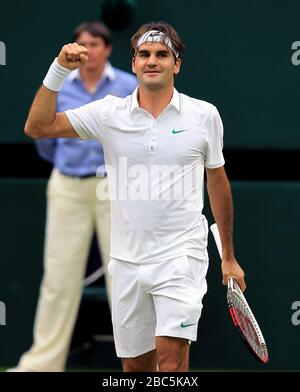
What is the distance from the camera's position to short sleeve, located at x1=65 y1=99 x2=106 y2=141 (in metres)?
4.73

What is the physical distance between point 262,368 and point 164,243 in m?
2.50

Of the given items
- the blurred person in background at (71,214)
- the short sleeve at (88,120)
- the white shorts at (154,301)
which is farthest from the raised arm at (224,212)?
the blurred person in background at (71,214)

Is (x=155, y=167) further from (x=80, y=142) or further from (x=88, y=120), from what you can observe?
(x=80, y=142)

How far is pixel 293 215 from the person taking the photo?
6.86 m

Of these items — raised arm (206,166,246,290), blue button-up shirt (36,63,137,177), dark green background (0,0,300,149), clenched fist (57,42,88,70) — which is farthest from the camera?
dark green background (0,0,300,149)

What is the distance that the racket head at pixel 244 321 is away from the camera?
463 centimetres

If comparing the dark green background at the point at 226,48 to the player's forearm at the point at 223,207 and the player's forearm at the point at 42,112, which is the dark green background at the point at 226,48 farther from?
the player's forearm at the point at 42,112

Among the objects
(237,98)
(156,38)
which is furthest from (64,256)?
(156,38)

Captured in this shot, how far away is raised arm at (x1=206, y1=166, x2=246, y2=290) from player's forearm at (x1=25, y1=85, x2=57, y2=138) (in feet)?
2.34

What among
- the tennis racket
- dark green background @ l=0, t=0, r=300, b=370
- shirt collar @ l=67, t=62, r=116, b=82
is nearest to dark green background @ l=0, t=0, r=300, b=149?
dark green background @ l=0, t=0, r=300, b=370

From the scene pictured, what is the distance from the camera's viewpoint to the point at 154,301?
15.5 feet

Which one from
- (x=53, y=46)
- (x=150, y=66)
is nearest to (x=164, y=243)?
(x=150, y=66)

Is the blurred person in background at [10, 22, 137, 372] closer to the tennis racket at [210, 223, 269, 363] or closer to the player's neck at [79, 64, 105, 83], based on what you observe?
the player's neck at [79, 64, 105, 83]

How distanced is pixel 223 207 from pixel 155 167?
0.38 m
